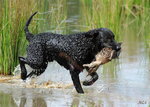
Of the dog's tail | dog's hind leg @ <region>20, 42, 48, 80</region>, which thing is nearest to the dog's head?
dog's hind leg @ <region>20, 42, 48, 80</region>

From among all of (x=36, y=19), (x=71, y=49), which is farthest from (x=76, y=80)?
(x=36, y=19)

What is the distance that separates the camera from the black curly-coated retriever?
722 centimetres

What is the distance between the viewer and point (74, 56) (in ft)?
24.5

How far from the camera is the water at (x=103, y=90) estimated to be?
706cm

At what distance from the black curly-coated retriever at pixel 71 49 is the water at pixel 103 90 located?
306mm

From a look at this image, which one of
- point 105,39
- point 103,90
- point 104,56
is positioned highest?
point 105,39

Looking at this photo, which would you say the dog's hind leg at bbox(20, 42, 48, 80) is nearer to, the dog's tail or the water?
the dog's tail

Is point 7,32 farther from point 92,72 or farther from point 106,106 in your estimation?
point 106,106

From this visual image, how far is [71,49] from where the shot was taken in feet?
24.6

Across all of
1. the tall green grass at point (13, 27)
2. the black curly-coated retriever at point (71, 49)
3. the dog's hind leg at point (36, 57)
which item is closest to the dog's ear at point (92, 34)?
the black curly-coated retriever at point (71, 49)

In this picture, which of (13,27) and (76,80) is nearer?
(76,80)

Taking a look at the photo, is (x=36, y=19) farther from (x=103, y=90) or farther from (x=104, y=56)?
(x=104, y=56)

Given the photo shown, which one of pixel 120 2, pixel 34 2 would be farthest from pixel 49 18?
pixel 120 2

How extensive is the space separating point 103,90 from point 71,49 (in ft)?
2.69
